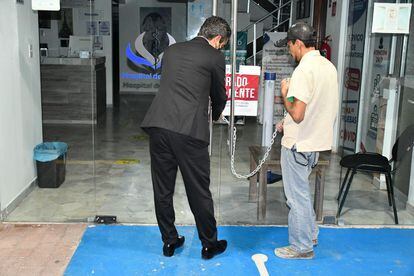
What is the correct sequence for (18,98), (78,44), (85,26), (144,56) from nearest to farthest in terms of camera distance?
(18,98) → (78,44) → (144,56) → (85,26)

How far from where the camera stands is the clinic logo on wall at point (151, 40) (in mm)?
8484

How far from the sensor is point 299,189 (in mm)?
3080

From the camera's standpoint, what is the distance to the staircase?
8.60m

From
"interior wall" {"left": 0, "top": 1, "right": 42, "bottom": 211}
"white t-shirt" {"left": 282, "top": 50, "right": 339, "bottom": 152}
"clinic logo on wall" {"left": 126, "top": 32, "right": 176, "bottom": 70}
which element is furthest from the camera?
"clinic logo on wall" {"left": 126, "top": 32, "right": 176, "bottom": 70}

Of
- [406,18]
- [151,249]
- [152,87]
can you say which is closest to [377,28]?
[406,18]

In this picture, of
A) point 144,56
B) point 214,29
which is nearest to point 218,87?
point 214,29

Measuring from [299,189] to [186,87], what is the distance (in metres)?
0.97

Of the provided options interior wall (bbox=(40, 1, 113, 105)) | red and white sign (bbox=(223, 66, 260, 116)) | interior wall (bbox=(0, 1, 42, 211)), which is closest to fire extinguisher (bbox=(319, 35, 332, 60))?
red and white sign (bbox=(223, 66, 260, 116))

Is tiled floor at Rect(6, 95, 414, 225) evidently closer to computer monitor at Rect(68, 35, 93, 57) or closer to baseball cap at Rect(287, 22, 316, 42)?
baseball cap at Rect(287, 22, 316, 42)

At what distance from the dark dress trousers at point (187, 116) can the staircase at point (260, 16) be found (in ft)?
17.3

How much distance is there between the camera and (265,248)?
3.42m

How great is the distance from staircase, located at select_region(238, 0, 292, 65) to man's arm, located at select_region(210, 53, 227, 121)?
5.12 metres

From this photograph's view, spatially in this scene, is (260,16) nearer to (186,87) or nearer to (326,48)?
(326,48)

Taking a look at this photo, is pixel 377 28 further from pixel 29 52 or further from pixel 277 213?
pixel 29 52
